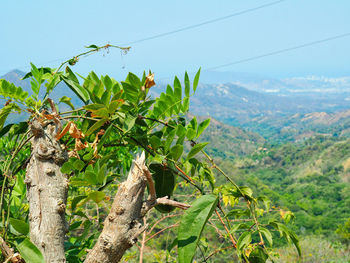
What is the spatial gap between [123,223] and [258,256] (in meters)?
0.21

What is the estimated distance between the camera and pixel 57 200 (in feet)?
1.35

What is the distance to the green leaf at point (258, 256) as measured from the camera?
0.46m

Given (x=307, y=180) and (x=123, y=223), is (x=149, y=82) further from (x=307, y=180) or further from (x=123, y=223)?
(x=307, y=180)

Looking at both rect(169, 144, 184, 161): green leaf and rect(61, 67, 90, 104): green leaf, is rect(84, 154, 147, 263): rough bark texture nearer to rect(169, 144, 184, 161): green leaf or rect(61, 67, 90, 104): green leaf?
rect(169, 144, 184, 161): green leaf

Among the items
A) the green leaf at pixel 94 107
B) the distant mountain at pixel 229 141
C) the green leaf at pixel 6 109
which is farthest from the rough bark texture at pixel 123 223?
the distant mountain at pixel 229 141

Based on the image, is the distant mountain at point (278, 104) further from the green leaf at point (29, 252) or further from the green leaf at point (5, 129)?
the green leaf at point (29, 252)

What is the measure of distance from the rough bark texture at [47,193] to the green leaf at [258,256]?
9.8 inches

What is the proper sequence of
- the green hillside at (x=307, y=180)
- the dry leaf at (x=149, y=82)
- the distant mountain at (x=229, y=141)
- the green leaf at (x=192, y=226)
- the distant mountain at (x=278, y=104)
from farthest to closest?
the distant mountain at (x=278, y=104)
the distant mountain at (x=229, y=141)
the green hillside at (x=307, y=180)
the dry leaf at (x=149, y=82)
the green leaf at (x=192, y=226)

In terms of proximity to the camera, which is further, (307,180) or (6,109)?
(307,180)

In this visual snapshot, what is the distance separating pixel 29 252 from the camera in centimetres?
35

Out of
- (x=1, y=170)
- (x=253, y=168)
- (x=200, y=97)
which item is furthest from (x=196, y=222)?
(x=200, y=97)

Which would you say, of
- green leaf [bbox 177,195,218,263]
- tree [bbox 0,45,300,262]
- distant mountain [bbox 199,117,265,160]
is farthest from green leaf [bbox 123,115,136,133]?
distant mountain [bbox 199,117,265,160]

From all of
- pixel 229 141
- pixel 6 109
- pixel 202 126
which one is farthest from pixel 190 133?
pixel 229 141

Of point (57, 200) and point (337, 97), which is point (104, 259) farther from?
point (337, 97)
